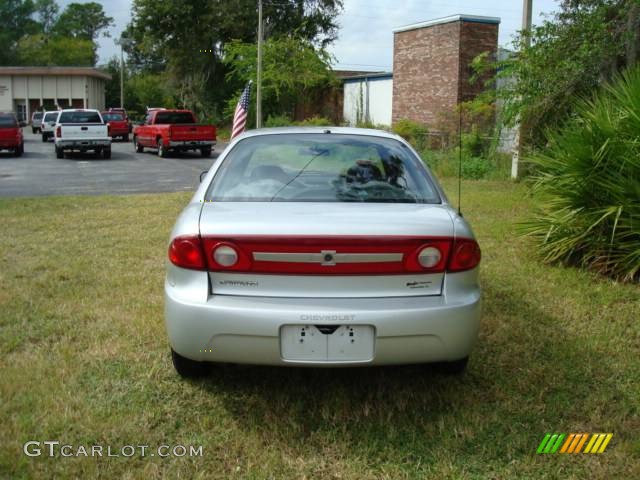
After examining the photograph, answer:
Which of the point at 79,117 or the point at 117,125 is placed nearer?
the point at 79,117

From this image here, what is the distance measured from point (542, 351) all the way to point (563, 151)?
3.28 metres

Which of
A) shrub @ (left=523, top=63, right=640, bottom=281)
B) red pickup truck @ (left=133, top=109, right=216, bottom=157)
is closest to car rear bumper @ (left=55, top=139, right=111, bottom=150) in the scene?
red pickup truck @ (left=133, top=109, right=216, bottom=157)

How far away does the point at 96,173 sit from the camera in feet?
61.6

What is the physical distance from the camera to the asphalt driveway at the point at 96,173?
48.8 feet

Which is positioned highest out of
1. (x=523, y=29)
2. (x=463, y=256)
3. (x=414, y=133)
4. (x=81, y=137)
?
(x=523, y=29)

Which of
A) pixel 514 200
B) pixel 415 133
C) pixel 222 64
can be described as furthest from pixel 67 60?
pixel 514 200

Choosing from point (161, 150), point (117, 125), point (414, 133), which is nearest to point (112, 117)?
point (117, 125)

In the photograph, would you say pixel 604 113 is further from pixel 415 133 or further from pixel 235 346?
pixel 415 133

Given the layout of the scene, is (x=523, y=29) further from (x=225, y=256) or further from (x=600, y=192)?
(x=225, y=256)

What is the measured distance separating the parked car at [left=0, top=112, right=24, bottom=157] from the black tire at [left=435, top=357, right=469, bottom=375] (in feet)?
77.7

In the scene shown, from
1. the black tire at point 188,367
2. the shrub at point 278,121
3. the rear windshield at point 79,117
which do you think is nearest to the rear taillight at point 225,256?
the black tire at point 188,367

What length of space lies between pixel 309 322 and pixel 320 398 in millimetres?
799

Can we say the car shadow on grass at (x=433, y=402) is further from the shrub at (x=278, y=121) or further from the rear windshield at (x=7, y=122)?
the shrub at (x=278, y=121)

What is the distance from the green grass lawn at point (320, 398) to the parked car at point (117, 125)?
32.4m
